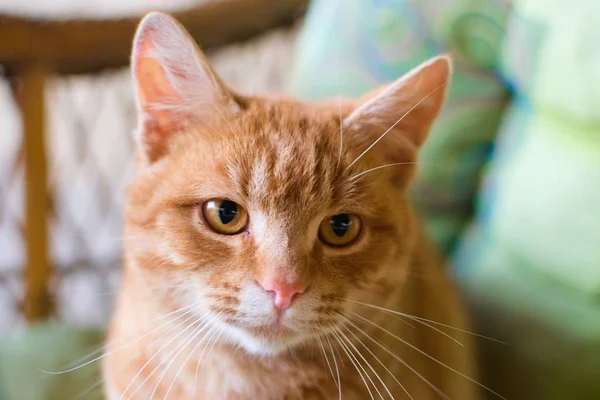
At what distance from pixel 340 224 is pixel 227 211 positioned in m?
0.17

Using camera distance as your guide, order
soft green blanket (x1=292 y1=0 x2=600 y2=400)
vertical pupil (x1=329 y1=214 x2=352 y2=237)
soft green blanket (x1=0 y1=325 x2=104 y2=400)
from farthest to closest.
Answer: soft green blanket (x1=0 y1=325 x2=104 y2=400) < soft green blanket (x1=292 y1=0 x2=600 y2=400) < vertical pupil (x1=329 y1=214 x2=352 y2=237)

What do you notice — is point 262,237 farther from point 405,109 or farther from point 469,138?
point 469,138

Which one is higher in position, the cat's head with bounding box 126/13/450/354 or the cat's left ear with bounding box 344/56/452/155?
the cat's left ear with bounding box 344/56/452/155

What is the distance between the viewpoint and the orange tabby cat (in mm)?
755

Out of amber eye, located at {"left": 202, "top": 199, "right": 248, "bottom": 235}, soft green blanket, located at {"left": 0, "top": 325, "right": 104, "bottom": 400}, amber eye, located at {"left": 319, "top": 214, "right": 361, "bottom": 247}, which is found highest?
amber eye, located at {"left": 319, "top": 214, "right": 361, "bottom": 247}

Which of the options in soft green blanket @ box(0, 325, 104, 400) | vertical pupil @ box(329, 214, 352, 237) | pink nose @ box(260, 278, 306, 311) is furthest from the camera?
soft green blanket @ box(0, 325, 104, 400)

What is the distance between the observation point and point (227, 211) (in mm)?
780

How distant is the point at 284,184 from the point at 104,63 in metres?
0.73

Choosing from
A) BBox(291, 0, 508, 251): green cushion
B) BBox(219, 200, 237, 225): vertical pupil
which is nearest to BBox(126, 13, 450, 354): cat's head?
BBox(219, 200, 237, 225): vertical pupil

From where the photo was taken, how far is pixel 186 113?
32.8 inches

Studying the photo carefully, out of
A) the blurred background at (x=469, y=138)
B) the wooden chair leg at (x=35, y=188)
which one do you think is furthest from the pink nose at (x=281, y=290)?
the wooden chair leg at (x=35, y=188)

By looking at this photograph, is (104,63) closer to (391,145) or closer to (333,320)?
(391,145)

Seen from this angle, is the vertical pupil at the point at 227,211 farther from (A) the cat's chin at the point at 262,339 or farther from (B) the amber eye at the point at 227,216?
(A) the cat's chin at the point at 262,339

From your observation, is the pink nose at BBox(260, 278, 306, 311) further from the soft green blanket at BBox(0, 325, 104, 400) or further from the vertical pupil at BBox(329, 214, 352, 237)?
the soft green blanket at BBox(0, 325, 104, 400)
